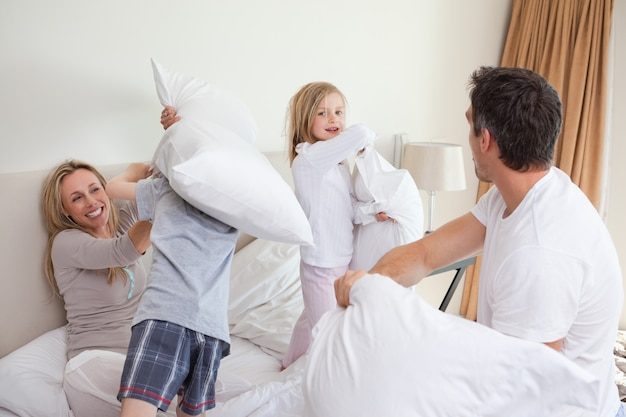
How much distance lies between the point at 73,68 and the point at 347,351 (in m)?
1.47

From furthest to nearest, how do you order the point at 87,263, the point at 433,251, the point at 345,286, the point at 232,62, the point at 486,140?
the point at 232,62
the point at 87,263
the point at 433,251
the point at 486,140
the point at 345,286

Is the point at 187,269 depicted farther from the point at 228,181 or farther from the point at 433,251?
the point at 433,251

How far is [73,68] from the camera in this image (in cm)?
180

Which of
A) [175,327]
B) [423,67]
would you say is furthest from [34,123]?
[423,67]

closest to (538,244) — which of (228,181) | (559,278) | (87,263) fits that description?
(559,278)

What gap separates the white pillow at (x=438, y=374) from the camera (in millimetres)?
756

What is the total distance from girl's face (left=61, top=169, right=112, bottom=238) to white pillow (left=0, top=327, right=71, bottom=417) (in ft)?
1.31

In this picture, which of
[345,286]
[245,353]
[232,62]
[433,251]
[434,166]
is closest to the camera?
[345,286]

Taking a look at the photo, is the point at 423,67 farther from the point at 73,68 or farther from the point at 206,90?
the point at 73,68

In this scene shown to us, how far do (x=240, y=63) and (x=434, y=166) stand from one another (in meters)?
1.21

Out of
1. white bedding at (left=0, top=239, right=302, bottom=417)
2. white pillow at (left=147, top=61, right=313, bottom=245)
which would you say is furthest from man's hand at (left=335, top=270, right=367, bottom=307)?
white bedding at (left=0, top=239, right=302, bottom=417)

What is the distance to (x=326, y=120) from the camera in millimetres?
2045

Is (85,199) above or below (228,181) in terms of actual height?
below

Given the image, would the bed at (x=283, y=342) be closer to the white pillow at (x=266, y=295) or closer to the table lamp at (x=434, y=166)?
the white pillow at (x=266, y=295)
